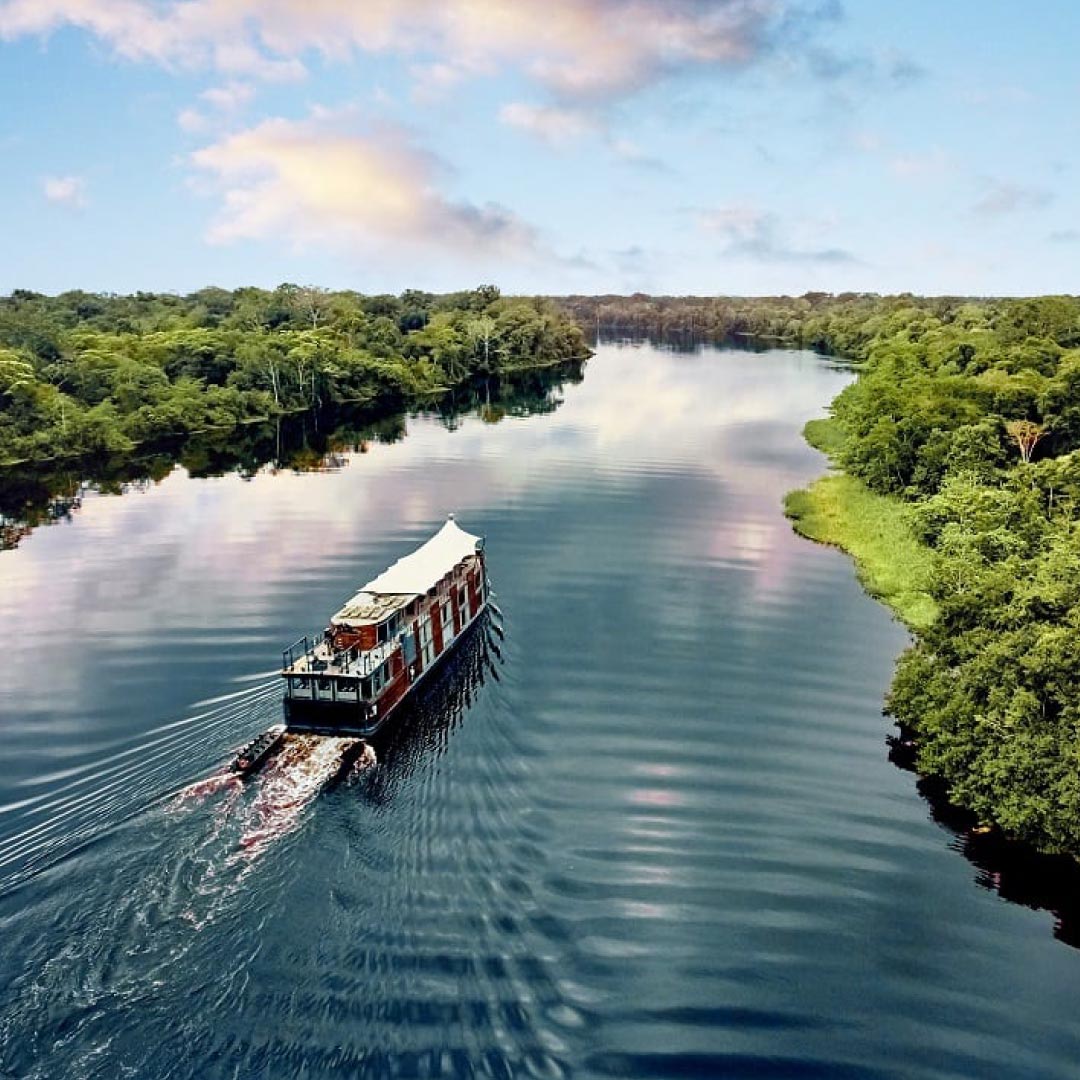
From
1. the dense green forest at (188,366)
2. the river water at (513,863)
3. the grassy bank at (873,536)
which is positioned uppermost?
the dense green forest at (188,366)

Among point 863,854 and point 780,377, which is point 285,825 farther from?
point 780,377

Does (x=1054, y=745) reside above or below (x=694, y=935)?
above

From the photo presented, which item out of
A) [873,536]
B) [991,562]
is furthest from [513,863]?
[873,536]

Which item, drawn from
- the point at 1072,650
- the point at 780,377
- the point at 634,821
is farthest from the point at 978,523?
the point at 780,377

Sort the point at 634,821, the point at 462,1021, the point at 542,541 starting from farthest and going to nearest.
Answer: the point at 542,541
the point at 634,821
the point at 462,1021

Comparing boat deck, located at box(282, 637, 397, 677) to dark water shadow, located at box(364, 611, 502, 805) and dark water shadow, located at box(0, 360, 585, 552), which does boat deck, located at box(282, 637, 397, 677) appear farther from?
dark water shadow, located at box(0, 360, 585, 552)

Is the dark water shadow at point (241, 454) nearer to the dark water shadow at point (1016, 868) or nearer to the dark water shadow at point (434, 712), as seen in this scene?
the dark water shadow at point (434, 712)

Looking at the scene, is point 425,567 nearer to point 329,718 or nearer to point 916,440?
point 329,718

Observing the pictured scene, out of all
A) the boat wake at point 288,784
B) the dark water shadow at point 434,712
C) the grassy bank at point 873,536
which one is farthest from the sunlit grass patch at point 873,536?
the boat wake at point 288,784
